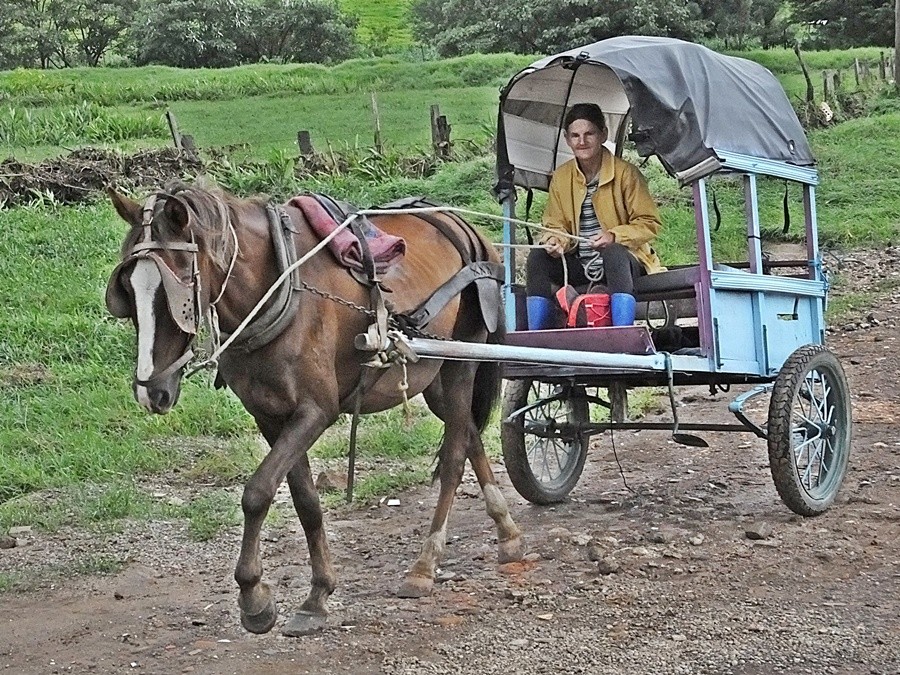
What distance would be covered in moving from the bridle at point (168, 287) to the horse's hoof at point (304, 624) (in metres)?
1.29

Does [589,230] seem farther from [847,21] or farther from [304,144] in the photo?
[847,21]

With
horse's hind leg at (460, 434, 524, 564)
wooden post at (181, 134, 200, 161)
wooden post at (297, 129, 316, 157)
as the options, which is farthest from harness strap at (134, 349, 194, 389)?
wooden post at (297, 129, 316, 157)

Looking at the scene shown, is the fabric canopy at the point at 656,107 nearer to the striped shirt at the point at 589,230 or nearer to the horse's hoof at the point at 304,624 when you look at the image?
the striped shirt at the point at 589,230

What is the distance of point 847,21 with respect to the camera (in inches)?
1447

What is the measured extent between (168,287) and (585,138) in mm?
2901

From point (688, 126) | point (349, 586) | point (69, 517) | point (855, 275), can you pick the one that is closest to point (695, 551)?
point (349, 586)

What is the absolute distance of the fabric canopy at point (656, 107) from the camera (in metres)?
5.51

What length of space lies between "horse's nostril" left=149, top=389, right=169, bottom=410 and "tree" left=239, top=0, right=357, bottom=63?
38.3 meters

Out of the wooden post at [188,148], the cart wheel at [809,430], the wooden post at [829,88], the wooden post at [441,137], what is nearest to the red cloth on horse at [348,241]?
the cart wheel at [809,430]

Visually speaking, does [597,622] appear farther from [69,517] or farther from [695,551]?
[69,517]

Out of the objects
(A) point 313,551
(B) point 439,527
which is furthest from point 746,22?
(A) point 313,551

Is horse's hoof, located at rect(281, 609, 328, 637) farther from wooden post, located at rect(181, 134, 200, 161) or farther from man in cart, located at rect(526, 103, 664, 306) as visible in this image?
wooden post, located at rect(181, 134, 200, 161)

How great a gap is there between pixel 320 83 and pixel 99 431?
2415cm

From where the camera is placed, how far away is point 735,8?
1494 inches
